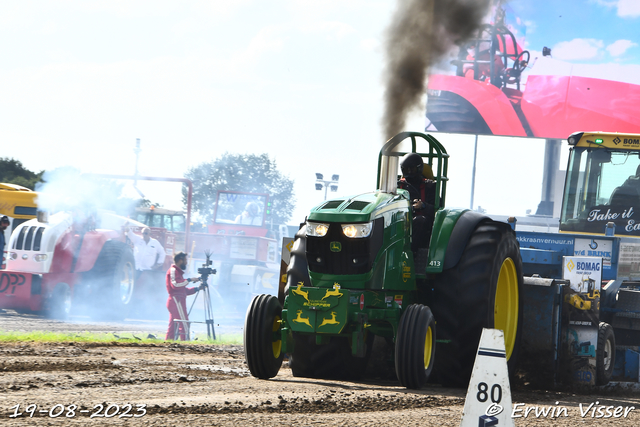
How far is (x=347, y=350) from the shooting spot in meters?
7.48

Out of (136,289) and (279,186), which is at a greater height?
(279,186)

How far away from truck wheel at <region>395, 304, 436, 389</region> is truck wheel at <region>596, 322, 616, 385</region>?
2.63m

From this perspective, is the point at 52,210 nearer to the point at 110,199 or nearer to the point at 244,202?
the point at 110,199

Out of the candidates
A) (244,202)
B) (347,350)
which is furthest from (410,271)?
(244,202)

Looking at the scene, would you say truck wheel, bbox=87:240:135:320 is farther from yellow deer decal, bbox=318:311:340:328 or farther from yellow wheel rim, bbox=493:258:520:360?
yellow deer decal, bbox=318:311:340:328

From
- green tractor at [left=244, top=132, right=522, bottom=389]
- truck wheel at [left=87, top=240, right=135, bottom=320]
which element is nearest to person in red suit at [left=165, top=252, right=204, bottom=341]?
truck wheel at [left=87, top=240, right=135, bottom=320]

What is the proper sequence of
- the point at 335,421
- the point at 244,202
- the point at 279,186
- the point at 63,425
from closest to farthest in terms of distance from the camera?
the point at 63,425 < the point at 335,421 < the point at 244,202 < the point at 279,186

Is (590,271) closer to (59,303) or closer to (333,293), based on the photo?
(333,293)

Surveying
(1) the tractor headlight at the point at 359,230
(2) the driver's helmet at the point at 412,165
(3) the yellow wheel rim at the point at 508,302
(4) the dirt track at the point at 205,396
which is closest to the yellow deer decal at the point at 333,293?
(1) the tractor headlight at the point at 359,230

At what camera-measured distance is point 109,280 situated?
17.1 meters

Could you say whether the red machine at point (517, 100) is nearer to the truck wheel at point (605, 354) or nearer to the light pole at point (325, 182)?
the light pole at point (325, 182)

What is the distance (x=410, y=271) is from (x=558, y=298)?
194cm

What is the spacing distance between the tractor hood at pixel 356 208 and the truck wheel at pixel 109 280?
11.2 meters

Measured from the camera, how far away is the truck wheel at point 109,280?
56.1 feet
